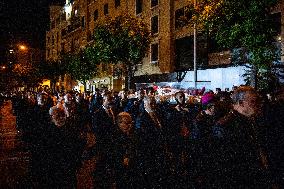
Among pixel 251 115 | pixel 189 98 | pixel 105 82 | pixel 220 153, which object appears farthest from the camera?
pixel 105 82

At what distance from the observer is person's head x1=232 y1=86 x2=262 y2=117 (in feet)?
13.4

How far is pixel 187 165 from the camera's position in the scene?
26.3 ft

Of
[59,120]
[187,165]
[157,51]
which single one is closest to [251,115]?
[59,120]

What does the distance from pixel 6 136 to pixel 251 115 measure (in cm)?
1580

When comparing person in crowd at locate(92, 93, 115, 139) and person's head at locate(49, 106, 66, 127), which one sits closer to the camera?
person's head at locate(49, 106, 66, 127)

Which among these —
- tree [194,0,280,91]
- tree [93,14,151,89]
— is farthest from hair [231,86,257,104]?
tree [93,14,151,89]

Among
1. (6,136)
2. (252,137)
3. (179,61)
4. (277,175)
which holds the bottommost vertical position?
(6,136)

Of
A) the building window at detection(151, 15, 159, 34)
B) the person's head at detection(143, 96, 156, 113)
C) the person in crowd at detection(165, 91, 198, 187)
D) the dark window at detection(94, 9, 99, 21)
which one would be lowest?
the person in crowd at detection(165, 91, 198, 187)

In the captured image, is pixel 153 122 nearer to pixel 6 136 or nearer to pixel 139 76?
pixel 6 136

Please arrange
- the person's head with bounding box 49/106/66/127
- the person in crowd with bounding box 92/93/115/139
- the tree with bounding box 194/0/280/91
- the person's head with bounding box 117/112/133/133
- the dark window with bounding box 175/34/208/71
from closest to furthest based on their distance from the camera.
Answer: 1. the person's head with bounding box 117/112/133/133
2. the person's head with bounding box 49/106/66/127
3. the person in crowd with bounding box 92/93/115/139
4. the tree with bounding box 194/0/280/91
5. the dark window with bounding box 175/34/208/71

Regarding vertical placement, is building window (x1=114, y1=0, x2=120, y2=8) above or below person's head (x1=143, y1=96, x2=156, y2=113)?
above

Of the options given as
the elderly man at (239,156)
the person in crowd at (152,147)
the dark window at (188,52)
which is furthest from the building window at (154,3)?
the elderly man at (239,156)

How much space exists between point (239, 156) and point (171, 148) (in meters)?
3.93

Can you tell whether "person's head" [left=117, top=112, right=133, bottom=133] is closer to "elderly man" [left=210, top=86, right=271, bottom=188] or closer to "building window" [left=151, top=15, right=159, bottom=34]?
"elderly man" [left=210, top=86, right=271, bottom=188]
